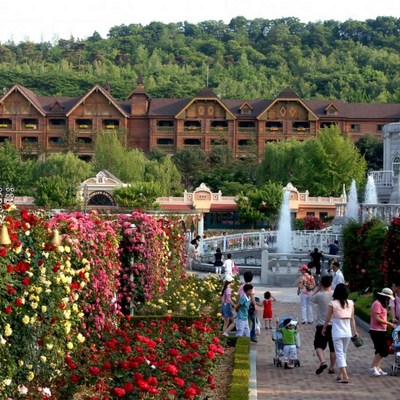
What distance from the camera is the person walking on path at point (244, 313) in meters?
19.3

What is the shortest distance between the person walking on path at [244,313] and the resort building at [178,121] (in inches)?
3294

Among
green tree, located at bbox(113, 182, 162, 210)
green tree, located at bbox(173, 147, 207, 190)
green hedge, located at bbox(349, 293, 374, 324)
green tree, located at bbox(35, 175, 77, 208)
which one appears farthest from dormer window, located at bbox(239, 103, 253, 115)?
green hedge, located at bbox(349, 293, 374, 324)

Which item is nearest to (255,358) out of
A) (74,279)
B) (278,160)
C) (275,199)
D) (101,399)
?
(74,279)

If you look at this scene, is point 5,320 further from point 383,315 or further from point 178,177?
point 178,177

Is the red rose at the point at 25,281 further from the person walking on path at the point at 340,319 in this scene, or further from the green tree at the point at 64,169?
the green tree at the point at 64,169

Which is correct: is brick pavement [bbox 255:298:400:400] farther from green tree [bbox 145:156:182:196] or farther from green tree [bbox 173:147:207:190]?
green tree [bbox 173:147:207:190]

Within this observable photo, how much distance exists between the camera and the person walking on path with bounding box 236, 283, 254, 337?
1928cm

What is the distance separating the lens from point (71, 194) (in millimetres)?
74438

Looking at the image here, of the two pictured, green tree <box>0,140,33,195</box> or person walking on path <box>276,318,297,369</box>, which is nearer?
person walking on path <box>276,318,297,369</box>

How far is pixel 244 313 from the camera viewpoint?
1944 centimetres

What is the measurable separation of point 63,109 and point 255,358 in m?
88.5

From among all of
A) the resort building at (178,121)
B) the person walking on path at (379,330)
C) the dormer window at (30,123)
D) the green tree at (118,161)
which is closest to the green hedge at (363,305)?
the person walking on path at (379,330)

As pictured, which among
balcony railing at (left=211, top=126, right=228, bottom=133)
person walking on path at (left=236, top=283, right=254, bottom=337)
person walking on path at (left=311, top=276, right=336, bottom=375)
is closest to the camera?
person walking on path at (left=311, top=276, right=336, bottom=375)

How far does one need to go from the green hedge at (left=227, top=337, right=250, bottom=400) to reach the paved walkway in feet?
0.74
